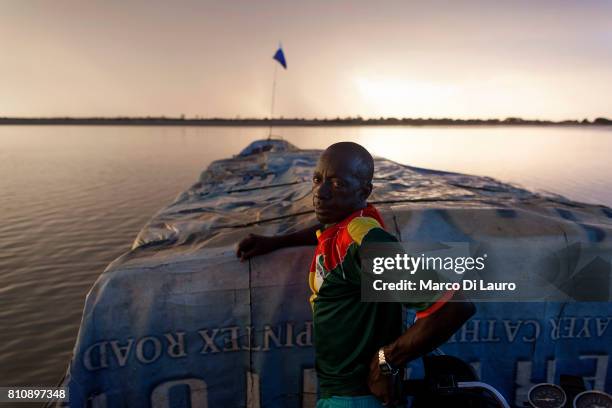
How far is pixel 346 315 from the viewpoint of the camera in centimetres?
206

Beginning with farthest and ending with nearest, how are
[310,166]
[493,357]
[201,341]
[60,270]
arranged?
[60,270] < [310,166] < [493,357] < [201,341]

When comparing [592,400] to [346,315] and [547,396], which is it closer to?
[547,396]

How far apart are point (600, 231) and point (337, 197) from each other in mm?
2816

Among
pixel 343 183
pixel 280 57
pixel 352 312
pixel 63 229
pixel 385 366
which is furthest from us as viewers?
pixel 280 57

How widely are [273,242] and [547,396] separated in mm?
2253

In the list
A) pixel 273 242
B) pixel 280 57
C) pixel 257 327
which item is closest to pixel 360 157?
pixel 273 242

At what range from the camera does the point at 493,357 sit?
3.55 m

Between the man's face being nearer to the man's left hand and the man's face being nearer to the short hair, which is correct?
the short hair

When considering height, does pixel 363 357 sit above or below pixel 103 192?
above

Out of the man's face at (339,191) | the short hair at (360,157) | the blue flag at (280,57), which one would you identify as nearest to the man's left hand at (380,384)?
the man's face at (339,191)

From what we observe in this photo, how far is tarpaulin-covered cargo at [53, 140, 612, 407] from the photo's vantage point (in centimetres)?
325

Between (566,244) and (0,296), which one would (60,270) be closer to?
(0,296)

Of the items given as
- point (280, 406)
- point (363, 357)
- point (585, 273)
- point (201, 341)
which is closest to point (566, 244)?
point (585, 273)

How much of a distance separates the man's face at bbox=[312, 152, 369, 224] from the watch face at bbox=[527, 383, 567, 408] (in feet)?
6.28
